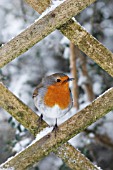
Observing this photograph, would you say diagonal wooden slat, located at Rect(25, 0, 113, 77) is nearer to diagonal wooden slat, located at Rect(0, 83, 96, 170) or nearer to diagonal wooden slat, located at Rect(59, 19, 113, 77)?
diagonal wooden slat, located at Rect(59, 19, 113, 77)

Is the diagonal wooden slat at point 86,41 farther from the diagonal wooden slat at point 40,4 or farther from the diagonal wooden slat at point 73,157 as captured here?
the diagonal wooden slat at point 73,157

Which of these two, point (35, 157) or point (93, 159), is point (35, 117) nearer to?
point (35, 157)

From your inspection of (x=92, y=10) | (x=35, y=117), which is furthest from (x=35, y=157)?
(x=92, y=10)

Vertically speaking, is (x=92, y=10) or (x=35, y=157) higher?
(x=92, y=10)

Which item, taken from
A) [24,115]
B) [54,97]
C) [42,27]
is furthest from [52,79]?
[42,27]

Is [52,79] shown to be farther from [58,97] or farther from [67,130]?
[67,130]
